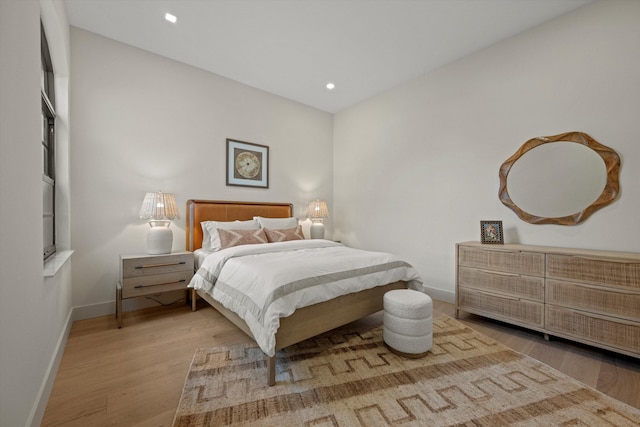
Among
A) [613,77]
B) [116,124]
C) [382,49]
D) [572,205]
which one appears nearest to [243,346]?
[116,124]

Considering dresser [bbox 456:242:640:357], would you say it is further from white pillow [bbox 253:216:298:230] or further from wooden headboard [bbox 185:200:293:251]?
wooden headboard [bbox 185:200:293:251]

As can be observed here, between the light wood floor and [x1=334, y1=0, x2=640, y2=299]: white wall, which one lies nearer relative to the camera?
the light wood floor

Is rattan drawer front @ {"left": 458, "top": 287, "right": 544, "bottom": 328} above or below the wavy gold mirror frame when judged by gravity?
below

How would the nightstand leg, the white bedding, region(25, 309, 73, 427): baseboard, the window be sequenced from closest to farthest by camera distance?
region(25, 309, 73, 427): baseboard → the white bedding → the window → the nightstand leg

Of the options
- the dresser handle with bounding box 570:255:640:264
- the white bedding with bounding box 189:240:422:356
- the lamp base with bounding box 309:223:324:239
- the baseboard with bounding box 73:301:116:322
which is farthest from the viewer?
the lamp base with bounding box 309:223:324:239

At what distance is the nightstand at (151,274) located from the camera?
247 centimetres

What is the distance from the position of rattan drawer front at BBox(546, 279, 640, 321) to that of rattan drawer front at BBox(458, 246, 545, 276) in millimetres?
159

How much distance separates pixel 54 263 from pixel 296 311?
1739mm

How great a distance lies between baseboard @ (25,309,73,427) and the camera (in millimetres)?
1236

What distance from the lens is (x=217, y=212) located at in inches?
134

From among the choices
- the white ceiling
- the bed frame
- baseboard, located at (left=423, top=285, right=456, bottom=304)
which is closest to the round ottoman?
the bed frame

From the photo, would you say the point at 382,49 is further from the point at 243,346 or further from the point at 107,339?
the point at 107,339

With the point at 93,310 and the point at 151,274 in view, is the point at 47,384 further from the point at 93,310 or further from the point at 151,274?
the point at 93,310

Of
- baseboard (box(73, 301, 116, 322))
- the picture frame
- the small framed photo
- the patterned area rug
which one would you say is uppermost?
the picture frame
